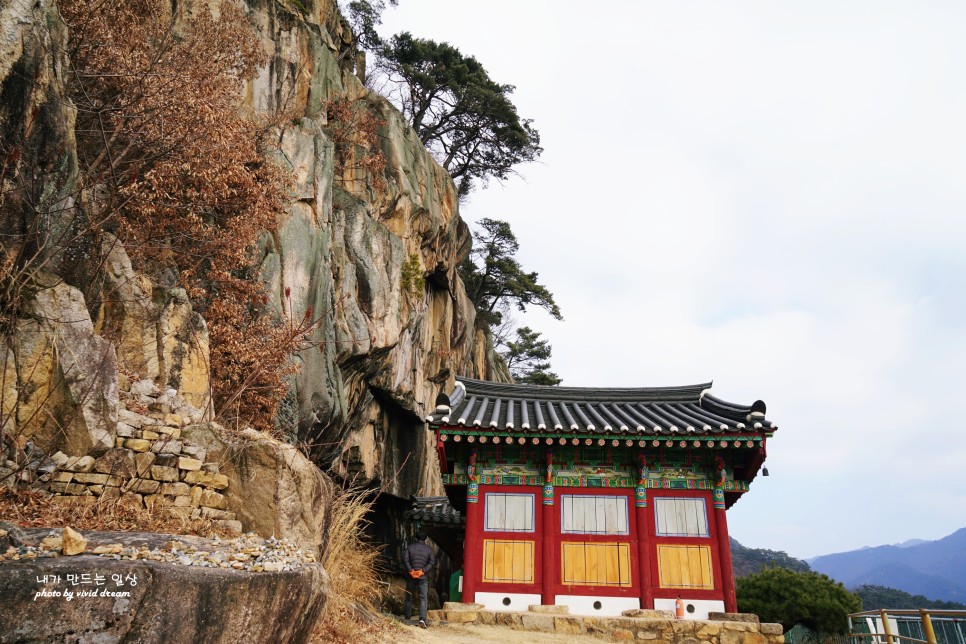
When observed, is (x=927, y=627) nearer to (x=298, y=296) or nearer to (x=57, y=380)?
(x=57, y=380)

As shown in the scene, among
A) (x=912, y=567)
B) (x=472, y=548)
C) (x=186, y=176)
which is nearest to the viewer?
(x=186, y=176)

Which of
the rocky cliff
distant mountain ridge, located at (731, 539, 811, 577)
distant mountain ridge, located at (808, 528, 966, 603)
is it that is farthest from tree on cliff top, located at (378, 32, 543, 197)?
distant mountain ridge, located at (808, 528, 966, 603)

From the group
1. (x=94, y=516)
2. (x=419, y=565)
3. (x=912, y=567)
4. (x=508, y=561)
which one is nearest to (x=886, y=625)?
(x=508, y=561)

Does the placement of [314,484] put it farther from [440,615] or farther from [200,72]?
[200,72]

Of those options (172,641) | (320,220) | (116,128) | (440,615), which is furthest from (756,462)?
(116,128)

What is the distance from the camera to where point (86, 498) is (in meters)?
6.17

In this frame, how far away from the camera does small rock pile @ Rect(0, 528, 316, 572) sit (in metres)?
4.28

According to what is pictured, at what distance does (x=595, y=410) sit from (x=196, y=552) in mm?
12901

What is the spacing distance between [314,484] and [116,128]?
6.13 metres

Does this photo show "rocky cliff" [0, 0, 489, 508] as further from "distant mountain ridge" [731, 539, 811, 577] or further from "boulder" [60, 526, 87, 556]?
"distant mountain ridge" [731, 539, 811, 577]

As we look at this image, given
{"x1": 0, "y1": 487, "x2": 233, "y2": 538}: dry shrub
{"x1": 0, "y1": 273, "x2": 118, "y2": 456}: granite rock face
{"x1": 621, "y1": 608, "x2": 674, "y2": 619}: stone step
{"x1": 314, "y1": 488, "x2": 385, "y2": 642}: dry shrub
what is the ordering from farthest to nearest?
Answer: {"x1": 621, "y1": 608, "x2": 674, "y2": 619}: stone step < {"x1": 314, "y1": 488, "x2": 385, "y2": 642}: dry shrub < {"x1": 0, "y1": 273, "x2": 118, "y2": 456}: granite rock face < {"x1": 0, "y1": 487, "x2": 233, "y2": 538}: dry shrub

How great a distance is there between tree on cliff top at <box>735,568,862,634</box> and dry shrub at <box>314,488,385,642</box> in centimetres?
1430

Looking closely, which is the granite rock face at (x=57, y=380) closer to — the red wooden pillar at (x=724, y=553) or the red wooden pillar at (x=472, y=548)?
the red wooden pillar at (x=472, y=548)

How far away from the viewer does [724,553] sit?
1354 cm
